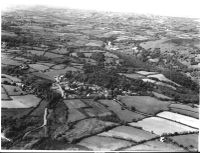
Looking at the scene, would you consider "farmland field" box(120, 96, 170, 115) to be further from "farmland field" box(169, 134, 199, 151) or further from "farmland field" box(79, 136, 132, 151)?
"farmland field" box(79, 136, 132, 151)

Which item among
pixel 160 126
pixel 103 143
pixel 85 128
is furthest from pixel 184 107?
pixel 103 143

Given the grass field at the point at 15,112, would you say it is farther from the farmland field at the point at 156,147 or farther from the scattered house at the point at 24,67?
the scattered house at the point at 24,67

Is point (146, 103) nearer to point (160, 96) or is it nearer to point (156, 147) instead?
point (160, 96)

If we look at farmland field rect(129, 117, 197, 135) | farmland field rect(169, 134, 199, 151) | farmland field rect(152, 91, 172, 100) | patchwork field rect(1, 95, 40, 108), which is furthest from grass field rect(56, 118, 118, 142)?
farmland field rect(152, 91, 172, 100)

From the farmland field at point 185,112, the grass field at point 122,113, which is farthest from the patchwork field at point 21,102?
the farmland field at point 185,112

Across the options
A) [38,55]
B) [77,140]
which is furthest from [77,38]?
[77,140]
